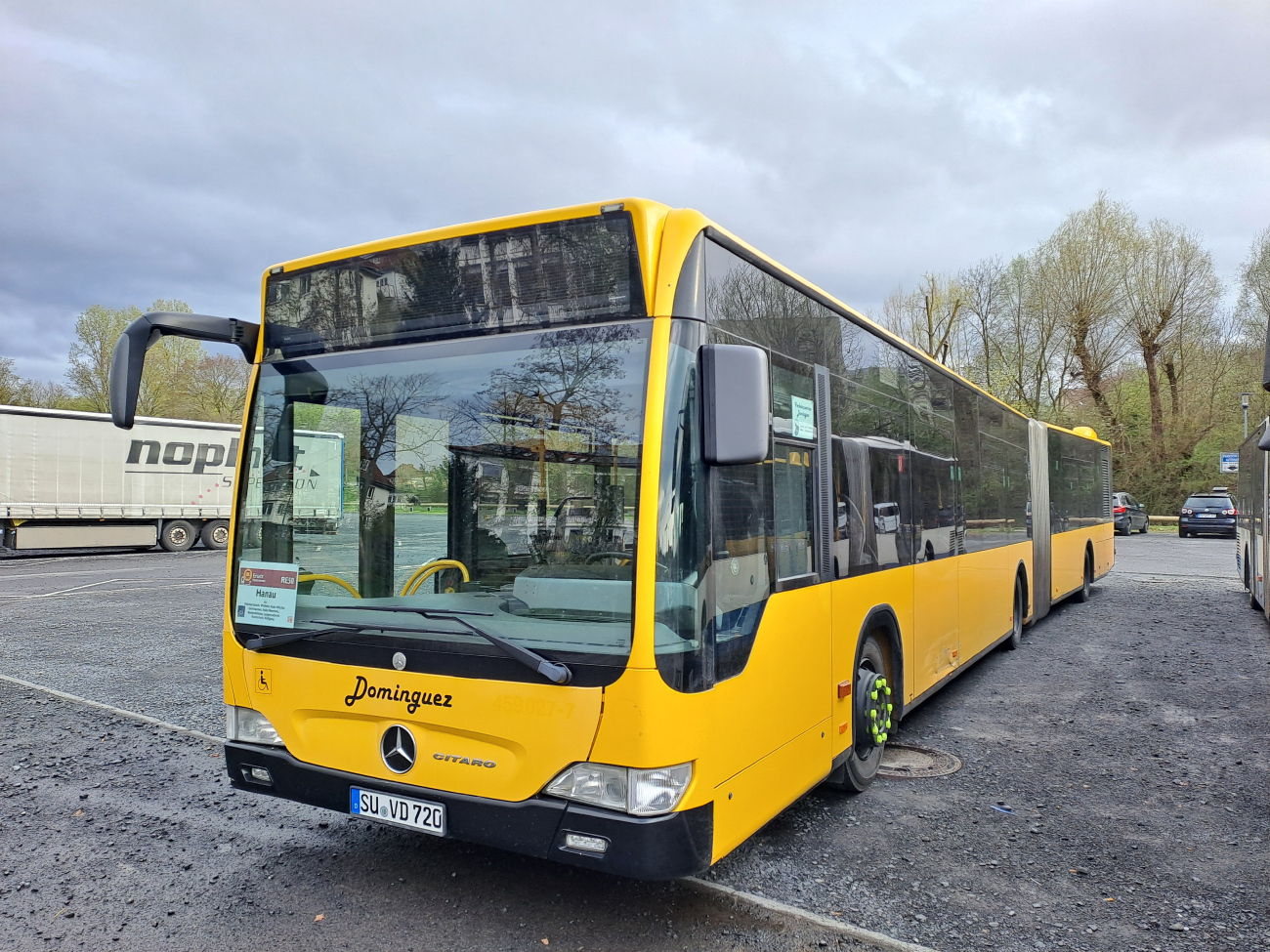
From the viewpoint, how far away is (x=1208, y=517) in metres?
32.5

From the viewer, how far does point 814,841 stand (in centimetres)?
443

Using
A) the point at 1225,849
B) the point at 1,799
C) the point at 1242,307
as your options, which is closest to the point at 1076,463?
the point at 1225,849

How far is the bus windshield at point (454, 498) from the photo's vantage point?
321 cm

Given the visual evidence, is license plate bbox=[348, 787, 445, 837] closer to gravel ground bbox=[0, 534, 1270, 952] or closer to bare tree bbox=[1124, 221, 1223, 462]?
gravel ground bbox=[0, 534, 1270, 952]

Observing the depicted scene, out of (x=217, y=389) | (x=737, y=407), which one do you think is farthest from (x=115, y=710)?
(x=217, y=389)

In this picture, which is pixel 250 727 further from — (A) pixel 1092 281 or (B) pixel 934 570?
(A) pixel 1092 281

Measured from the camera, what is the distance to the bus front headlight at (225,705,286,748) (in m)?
3.87

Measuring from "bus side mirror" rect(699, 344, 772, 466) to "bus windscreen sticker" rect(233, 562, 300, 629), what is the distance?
6.47ft

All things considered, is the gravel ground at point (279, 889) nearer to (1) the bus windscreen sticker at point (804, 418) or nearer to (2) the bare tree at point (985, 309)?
(1) the bus windscreen sticker at point (804, 418)

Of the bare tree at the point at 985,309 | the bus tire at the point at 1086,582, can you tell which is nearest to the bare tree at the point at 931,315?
the bare tree at the point at 985,309

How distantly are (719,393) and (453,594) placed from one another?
1.38 m

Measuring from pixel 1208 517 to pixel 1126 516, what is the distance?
2725 mm

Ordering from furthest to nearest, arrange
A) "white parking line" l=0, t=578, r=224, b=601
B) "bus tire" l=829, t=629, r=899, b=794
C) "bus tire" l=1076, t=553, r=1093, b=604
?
"bus tire" l=1076, t=553, r=1093, b=604 < "white parking line" l=0, t=578, r=224, b=601 < "bus tire" l=829, t=629, r=899, b=794

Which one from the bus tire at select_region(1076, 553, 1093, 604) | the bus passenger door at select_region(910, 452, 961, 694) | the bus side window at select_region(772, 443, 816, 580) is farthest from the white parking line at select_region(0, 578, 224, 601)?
the bus tire at select_region(1076, 553, 1093, 604)
